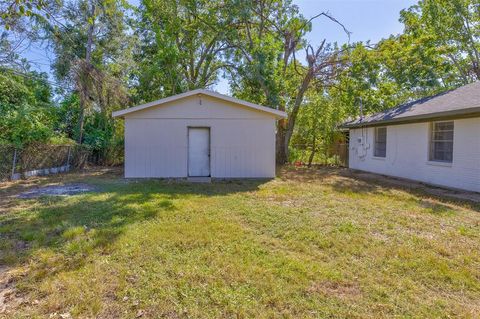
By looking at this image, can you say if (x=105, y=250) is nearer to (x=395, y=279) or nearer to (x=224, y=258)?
(x=224, y=258)

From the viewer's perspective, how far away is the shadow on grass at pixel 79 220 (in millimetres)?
3689

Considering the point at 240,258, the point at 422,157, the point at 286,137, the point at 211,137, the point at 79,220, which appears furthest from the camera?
the point at 286,137

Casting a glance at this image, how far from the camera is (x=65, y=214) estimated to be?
544 cm

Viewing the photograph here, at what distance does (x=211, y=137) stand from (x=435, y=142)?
7.29 metres

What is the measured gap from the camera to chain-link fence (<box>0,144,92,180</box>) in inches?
346

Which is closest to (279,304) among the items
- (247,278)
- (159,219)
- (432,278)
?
(247,278)

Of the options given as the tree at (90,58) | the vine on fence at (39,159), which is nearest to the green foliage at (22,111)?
the vine on fence at (39,159)

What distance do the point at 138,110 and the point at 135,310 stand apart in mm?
8068

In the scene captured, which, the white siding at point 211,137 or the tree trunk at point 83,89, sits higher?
the tree trunk at point 83,89

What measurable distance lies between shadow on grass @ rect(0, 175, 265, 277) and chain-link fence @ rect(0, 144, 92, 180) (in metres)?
3.10

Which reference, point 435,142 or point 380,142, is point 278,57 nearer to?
point 380,142

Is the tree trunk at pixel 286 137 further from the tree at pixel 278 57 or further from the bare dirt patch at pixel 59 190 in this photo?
the bare dirt patch at pixel 59 190

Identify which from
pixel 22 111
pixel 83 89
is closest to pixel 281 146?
pixel 83 89

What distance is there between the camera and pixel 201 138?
1026 centimetres
